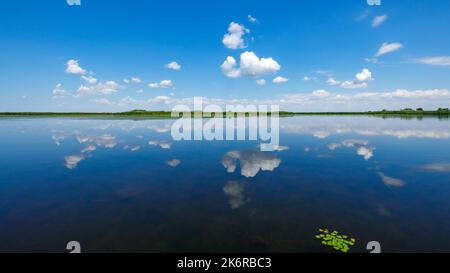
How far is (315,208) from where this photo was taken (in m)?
8.88

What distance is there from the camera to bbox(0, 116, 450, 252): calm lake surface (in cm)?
675

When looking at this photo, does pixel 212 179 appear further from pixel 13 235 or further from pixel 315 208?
pixel 13 235

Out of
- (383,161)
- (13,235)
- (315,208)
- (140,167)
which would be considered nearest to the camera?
(13,235)

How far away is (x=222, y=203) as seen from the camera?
30.9 ft

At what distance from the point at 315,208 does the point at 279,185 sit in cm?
289

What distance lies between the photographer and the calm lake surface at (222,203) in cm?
675

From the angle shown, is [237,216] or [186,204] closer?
[237,216]

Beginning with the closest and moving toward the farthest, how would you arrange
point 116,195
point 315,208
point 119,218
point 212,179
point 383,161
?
point 119,218, point 315,208, point 116,195, point 212,179, point 383,161

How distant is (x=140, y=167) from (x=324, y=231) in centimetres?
1246
